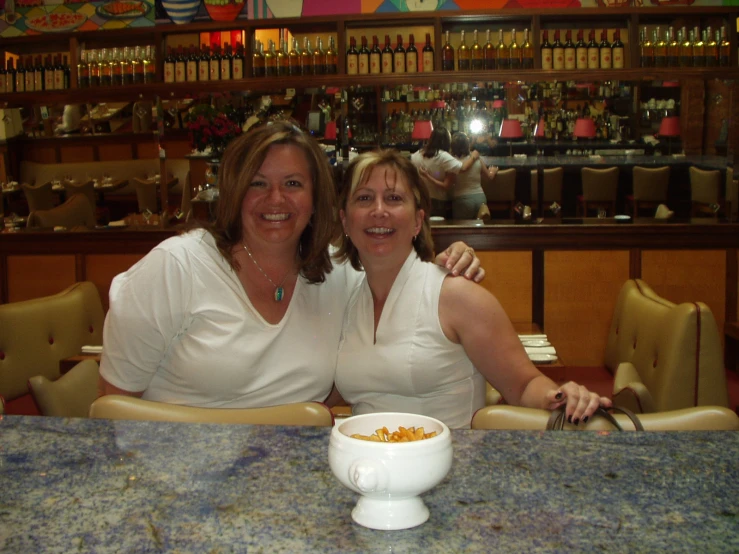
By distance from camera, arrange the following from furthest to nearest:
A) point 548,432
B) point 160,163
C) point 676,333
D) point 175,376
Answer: point 160,163, point 676,333, point 175,376, point 548,432

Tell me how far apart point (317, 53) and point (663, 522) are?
630cm

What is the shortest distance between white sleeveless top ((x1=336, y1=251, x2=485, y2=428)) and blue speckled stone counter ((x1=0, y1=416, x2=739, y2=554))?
65 cm

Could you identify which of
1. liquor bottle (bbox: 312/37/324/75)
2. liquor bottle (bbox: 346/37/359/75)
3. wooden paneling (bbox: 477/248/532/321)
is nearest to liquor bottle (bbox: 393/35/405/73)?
liquor bottle (bbox: 346/37/359/75)

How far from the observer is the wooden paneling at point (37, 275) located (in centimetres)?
603

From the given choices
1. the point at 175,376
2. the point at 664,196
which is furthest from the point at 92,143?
the point at 175,376

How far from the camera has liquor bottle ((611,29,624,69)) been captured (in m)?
6.62

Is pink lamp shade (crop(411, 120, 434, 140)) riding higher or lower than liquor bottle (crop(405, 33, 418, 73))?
lower

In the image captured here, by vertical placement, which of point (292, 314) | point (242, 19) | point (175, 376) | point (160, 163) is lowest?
point (175, 376)

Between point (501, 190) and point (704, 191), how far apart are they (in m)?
1.72

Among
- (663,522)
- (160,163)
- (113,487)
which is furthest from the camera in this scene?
(160,163)

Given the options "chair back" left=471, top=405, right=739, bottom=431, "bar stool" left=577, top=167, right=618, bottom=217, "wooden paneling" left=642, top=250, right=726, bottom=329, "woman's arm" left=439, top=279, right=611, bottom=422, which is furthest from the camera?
"bar stool" left=577, top=167, right=618, bottom=217

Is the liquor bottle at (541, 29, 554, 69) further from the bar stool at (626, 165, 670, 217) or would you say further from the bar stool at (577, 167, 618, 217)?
the bar stool at (626, 165, 670, 217)

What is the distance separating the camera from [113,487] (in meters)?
1.07

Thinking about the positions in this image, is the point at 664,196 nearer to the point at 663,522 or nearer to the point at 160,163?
the point at 160,163
